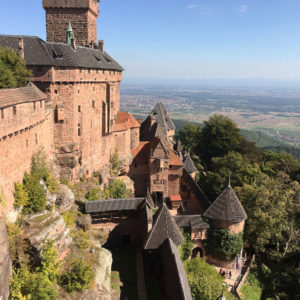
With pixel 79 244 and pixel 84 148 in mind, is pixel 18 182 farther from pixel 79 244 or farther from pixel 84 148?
pixel 84 148

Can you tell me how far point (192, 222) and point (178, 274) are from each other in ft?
26.4

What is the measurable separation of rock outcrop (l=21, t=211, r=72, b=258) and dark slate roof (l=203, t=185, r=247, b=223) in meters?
12.5

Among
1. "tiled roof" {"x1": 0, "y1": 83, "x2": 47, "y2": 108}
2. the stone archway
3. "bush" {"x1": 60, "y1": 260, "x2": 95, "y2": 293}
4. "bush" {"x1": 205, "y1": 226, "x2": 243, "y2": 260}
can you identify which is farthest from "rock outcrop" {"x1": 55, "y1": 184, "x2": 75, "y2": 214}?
"bush" {"x1": 205, "y1": 226, "x2": 243, "y2": 260}

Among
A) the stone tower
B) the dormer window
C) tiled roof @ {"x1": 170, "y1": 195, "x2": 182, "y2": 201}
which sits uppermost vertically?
the stone tower

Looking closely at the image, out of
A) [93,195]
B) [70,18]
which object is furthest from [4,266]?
[70,18]

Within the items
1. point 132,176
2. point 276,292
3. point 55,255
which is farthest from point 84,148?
point 276,292

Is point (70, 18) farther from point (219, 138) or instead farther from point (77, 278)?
point (219, 138)

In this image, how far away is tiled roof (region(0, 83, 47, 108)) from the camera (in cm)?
1620

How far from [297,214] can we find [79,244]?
68.1 ft

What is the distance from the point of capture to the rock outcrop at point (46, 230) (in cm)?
1678

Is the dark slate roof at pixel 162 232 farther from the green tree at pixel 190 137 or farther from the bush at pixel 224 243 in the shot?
the green tree at pixel 190 137

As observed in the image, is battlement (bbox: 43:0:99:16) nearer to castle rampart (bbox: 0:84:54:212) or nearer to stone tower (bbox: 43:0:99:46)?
stone tower (bbox: 43:0:99:46)

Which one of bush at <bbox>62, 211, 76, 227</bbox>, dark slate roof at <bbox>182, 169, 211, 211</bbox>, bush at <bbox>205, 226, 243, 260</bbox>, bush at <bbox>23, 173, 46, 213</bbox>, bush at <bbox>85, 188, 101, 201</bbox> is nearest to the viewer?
bush at <bbox>23, 173, 46, 213</bbox>

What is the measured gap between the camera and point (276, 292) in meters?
9.98
